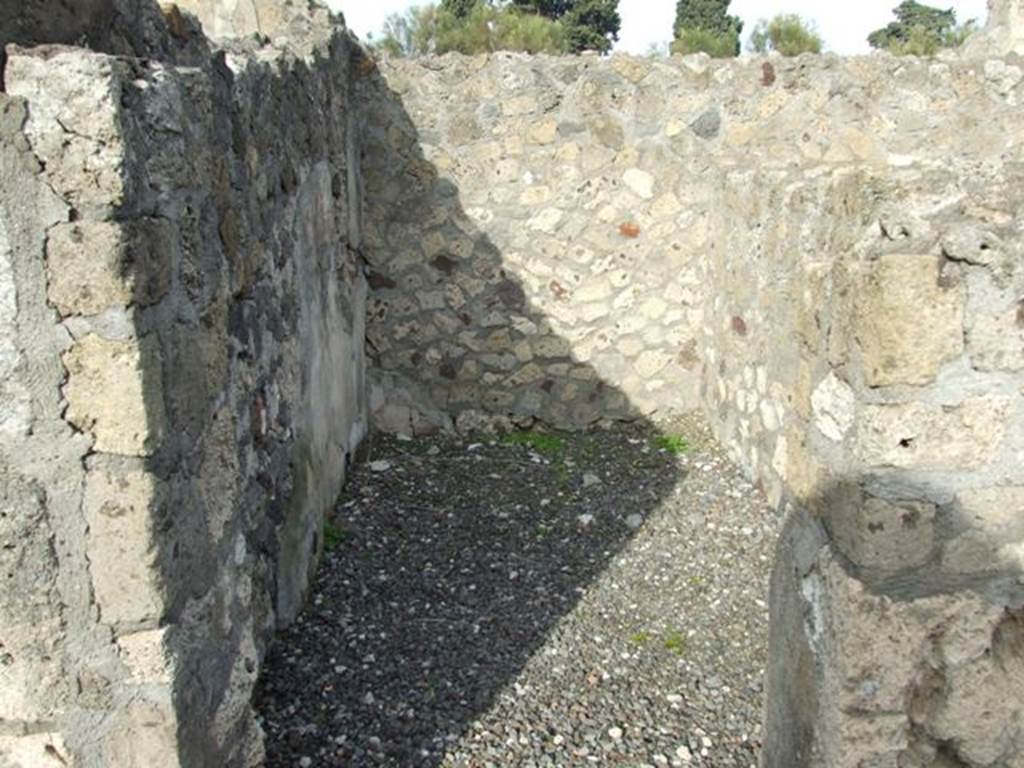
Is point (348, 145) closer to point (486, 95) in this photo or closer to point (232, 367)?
point (486, 95)

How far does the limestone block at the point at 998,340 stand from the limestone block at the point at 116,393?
1389mm

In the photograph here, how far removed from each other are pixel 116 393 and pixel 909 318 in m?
1.33

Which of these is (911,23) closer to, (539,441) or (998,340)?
(539,441)

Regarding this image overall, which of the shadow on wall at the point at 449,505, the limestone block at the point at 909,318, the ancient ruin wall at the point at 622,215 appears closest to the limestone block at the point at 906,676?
the limestone block at the point at 909,318

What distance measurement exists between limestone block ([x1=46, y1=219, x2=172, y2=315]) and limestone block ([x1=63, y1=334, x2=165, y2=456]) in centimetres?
7

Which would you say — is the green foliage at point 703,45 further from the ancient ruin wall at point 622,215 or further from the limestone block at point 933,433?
the limestone block at point 933,433

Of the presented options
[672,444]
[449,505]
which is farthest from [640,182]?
[449,505]

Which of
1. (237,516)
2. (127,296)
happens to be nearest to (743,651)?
Answer: (237,516)

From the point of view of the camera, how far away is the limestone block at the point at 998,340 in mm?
1497

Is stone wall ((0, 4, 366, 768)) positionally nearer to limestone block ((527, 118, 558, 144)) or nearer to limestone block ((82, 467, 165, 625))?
limestone block ((82, 467, 165, 625))

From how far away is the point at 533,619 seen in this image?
127 inches

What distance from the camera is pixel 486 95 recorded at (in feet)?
15.6

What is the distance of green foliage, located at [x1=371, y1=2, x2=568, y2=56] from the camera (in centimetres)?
1557

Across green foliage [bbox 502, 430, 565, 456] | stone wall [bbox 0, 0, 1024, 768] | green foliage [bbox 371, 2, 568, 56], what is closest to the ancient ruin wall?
green foliage [bbox 502, 430, 565, 456]
